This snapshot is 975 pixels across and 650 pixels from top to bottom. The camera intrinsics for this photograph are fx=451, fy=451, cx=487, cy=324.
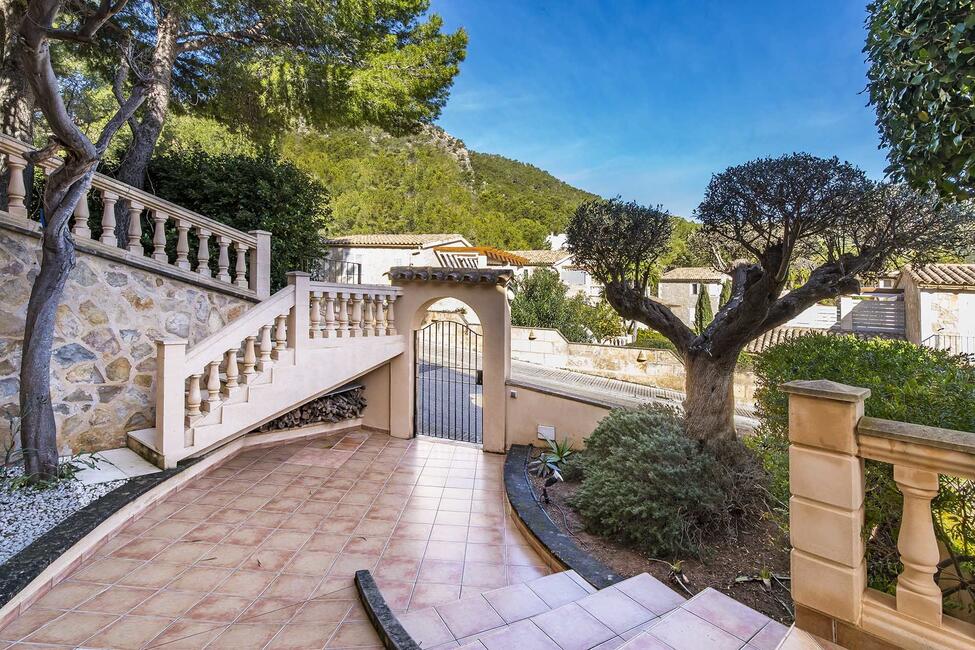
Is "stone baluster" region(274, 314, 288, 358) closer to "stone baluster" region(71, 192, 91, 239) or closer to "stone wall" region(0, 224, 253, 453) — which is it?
"stone wall" region(0, 224, 253, 453)

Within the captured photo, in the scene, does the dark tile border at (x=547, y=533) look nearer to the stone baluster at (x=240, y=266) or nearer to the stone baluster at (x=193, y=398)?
the stone baluster at (x=193, y=398)

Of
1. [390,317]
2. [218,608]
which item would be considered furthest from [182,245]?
[218,608]

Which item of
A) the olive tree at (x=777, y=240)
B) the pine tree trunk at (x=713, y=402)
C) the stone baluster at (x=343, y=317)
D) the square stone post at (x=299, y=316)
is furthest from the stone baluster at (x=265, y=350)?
the pine tree trunk at (x=713, y=402)

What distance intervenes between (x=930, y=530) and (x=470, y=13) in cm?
1450

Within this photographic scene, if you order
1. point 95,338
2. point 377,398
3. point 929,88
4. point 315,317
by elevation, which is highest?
point 929,88

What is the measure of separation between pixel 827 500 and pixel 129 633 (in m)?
3.57

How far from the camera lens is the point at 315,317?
5.70 m

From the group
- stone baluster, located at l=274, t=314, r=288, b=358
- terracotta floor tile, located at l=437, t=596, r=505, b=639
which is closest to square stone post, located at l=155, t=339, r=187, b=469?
stone baluster, located at l=274, t=314, r=288, b=358

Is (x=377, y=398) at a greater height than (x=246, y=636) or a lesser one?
greater

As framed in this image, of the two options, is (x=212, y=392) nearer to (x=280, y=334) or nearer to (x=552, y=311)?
(x=280, y=334)

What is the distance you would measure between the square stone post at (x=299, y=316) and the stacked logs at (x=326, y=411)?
130cm

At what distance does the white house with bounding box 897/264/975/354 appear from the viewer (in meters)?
12.0

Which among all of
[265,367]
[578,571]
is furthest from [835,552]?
[265,367]

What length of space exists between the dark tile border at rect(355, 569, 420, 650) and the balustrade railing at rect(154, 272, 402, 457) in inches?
103
